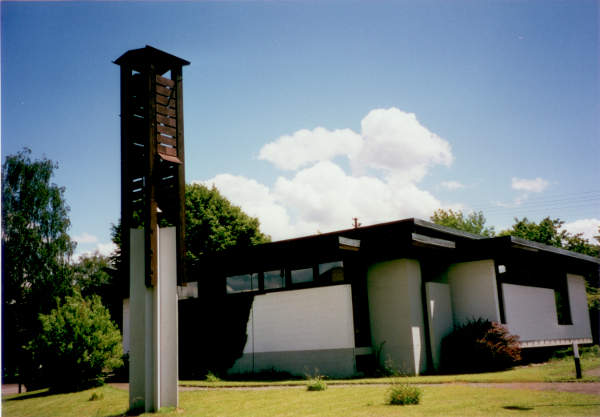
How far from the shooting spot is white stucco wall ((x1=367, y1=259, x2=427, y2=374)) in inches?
615

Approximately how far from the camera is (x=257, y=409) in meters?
8.70

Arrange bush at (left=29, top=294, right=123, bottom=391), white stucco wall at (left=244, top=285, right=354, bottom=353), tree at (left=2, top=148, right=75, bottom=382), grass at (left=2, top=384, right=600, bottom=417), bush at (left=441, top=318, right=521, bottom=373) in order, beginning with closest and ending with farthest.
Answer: grass at (left=2, top=384, right=600, bottom=417)
bush at (left=29, top=294, right=123, bottom=391)
bush at (left=441, top=318, right=521, bottom=373)
white stucco wall at (left=244, top=285, right=354, bottom=353)
tree at (left=2, top=148, right=75, bottom=382)

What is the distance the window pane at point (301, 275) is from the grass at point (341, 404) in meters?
5.16

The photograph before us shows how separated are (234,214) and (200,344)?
20600 millimetres

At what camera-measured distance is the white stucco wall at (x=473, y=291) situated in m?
16.6

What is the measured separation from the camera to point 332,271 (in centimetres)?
1630

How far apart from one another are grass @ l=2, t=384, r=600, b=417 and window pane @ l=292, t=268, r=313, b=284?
5.16 metres

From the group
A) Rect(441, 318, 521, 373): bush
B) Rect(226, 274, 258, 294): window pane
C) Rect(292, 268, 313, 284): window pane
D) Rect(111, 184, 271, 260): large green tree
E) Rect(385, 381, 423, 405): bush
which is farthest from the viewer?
Rect(111, 184, 271, 260): large green tree

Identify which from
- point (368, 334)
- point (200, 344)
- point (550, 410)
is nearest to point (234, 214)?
point (200, 344)

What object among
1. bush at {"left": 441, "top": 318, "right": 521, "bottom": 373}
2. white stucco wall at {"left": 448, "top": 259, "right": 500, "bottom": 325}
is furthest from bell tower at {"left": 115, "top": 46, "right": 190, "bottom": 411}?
white stucco wall at {"left": 448, "top": 259, "right": 500, "bottom": 325}

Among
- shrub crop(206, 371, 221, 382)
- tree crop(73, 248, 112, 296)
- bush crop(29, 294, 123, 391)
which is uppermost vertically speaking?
tree crop(73, 248, 112, 296)

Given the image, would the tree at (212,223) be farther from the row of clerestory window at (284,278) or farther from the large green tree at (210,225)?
the row of clerestory window at (284,278)

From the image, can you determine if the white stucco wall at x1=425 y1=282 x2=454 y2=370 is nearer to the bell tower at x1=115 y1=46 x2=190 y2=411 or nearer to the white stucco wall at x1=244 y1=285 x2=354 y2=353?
the white stucco wall at x1=244 y1=285 x2=354 y2=353

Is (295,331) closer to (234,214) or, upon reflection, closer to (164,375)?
(164,375)
